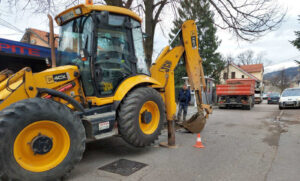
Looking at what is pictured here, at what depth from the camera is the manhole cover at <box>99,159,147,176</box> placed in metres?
3.61

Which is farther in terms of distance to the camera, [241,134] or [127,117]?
[241,134]

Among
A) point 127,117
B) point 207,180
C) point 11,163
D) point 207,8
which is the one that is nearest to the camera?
point 11,163

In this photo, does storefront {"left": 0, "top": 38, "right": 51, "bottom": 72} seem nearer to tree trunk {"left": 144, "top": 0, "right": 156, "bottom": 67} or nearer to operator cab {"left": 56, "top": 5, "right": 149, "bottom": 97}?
operator cab {"left": 56, "top": 5, "right": 149, "bottom": 97}

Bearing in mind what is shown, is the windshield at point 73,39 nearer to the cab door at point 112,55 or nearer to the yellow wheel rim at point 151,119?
the cab door at point 112,55

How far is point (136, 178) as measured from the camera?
11.0ft

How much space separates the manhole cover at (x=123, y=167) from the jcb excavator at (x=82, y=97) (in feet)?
1.31

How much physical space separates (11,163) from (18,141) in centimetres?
28

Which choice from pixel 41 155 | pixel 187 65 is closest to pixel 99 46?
pixel 41 155

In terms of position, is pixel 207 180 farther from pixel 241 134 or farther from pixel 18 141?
pixel 241 134

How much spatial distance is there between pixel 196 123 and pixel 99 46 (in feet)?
12.0

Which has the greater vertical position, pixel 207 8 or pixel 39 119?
pixel 207 8

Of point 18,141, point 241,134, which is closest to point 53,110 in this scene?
point 18,141

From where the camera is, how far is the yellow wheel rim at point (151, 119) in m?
4.36

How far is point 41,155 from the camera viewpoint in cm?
296
